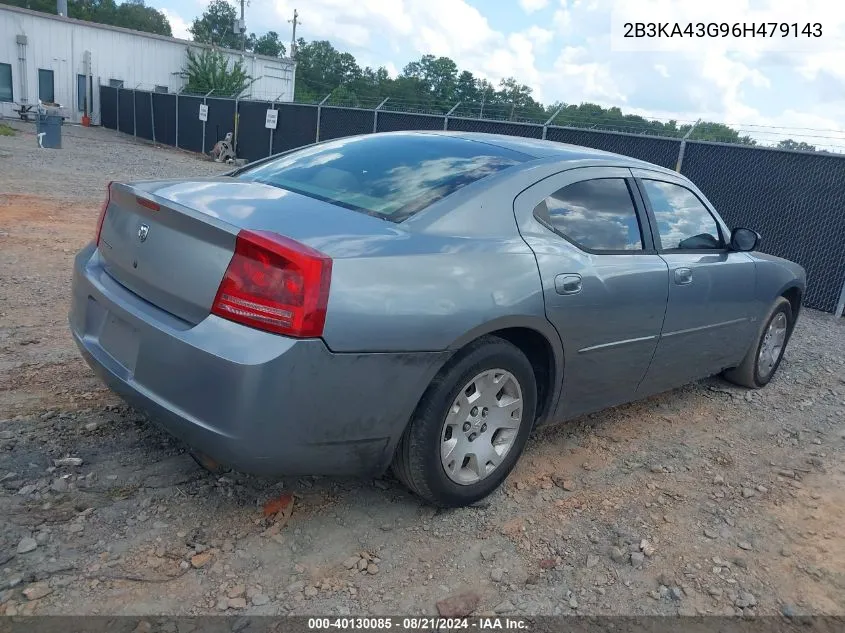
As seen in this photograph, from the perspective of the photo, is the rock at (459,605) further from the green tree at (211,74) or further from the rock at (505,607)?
the green tree at (211,74)

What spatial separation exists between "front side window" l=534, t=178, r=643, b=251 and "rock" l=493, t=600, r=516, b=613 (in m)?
1.69

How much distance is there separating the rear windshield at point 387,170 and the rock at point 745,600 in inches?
80.1

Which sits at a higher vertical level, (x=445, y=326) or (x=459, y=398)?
(x=445, y=326)

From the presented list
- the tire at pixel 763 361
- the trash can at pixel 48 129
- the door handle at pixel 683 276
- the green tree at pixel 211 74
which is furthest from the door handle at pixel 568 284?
the green tree at pixel 211 74

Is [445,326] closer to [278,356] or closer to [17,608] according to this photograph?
[278,356]

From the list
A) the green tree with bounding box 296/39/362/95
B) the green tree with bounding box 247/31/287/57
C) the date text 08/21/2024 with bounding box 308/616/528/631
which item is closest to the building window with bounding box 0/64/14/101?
the green tree with bounding box 296/39/362/95

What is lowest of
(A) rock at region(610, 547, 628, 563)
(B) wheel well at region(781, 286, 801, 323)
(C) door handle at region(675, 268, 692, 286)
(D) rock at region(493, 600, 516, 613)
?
(D) rock at region(493, 600, 516, 613)

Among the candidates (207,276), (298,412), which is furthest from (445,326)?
(207,276)

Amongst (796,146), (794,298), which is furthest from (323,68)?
(794,298)

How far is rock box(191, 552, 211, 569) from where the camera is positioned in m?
2.63

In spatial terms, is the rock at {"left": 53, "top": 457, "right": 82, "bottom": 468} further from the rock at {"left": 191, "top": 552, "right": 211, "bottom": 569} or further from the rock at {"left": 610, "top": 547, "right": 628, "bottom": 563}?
the rock at {"left": 610, "top": 547, "right": 628, "bottom": 563}

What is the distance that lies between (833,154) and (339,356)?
8510mm

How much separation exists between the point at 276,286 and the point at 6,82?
3892 centimetres

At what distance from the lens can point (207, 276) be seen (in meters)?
2.58
